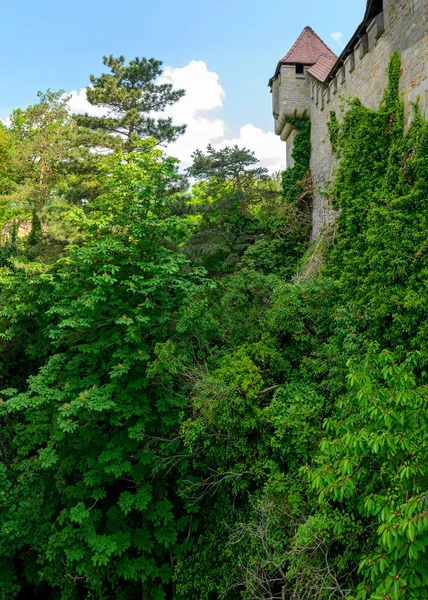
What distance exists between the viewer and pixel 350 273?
7.71 meters

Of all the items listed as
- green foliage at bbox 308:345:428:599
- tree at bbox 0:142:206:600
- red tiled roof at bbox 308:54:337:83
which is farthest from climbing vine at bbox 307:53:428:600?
tree at bbox 0:142:206:600

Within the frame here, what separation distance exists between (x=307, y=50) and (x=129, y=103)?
6974 millimetres

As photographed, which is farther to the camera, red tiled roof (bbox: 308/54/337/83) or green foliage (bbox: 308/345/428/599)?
red tiled roof (bbox: 308/54/337/83)

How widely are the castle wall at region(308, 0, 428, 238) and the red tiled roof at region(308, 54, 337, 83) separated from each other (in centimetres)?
27

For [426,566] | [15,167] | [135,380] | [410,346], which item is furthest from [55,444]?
[15,167]

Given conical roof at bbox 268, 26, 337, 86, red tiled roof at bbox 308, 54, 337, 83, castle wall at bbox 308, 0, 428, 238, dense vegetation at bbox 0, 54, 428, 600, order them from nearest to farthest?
1. dense vegetation at bbox 0, 54, 428, 600
2. castle wall at bbox 308, 0, 428, 238
3. red tiled roof at bbox 308, 54, 337, 83
4. conical roof at bbox 268, 26, 337, 86

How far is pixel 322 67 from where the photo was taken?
12.9m

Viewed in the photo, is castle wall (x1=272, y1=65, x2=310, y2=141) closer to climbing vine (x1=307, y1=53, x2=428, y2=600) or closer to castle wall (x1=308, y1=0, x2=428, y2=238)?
castle wall (x1=308, y1=0, x2=428, y2=238)

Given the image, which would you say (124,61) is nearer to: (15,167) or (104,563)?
(15,167)

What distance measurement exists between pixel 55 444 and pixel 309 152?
1060cm

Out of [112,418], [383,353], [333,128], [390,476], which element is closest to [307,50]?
[333,128]

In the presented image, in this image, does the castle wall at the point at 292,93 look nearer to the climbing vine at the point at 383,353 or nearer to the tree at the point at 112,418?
the climbing vine at the point at 383,353

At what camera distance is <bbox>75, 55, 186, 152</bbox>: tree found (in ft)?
55.2

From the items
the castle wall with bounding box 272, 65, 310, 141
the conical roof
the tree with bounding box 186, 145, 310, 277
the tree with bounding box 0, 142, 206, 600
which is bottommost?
the tree with bounding box 0, 142, 206, 600
